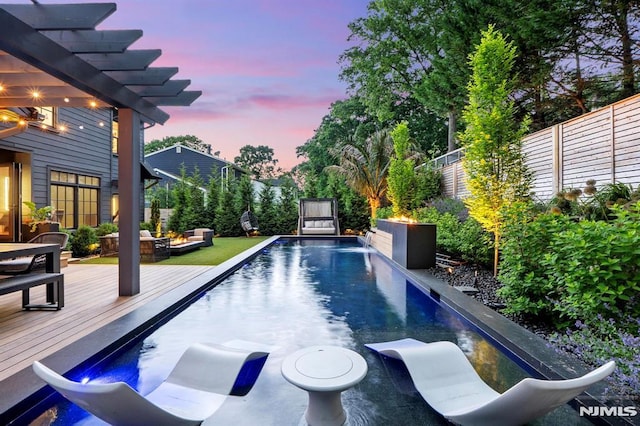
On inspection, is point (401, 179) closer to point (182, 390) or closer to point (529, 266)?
point (529, 266)

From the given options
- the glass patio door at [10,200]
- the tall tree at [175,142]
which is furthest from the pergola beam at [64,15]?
Result: the tall tree at [175,142]

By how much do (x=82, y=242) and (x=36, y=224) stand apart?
1.00 metres

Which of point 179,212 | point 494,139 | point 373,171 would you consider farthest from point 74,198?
point 373,171

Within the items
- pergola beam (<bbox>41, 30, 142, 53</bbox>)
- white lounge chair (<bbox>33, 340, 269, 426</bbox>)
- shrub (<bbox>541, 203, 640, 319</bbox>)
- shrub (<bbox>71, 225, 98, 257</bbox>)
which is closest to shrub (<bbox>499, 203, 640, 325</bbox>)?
shrub (<bbox>541, 203, 640, 319</bbox>)

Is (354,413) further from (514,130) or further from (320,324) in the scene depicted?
(514,130)

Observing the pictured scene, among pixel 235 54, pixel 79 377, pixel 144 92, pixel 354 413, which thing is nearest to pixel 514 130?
pixel 354 413

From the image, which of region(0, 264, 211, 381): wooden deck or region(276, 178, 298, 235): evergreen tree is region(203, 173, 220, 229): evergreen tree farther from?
region(0, 264, 211, 381): wooden deck

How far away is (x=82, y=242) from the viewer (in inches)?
343

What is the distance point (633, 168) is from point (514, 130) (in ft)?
6.29

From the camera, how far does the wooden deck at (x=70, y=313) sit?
9.76ft

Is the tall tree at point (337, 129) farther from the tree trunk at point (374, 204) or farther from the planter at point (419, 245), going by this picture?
the planter at point (419, 245)

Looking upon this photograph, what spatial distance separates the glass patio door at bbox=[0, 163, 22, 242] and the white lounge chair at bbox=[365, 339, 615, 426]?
29.9 ft

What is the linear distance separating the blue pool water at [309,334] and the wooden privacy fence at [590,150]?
3.78 meters

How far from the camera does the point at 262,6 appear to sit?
42.2 feet
